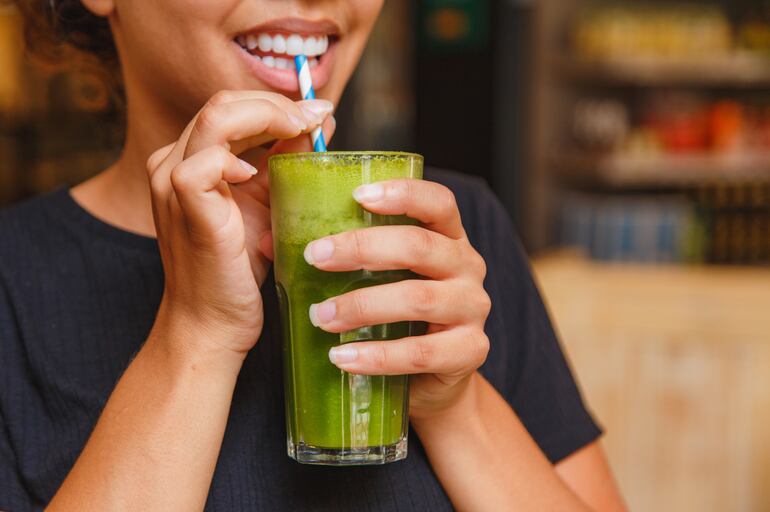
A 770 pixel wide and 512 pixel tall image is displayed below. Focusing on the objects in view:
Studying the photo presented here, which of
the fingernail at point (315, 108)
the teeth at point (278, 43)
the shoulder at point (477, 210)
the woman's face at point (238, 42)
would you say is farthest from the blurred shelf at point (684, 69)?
the fingernail at point (315, 108)

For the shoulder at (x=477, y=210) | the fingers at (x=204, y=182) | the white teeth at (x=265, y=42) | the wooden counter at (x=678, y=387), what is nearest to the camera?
the fingers at (x=204, y=182)

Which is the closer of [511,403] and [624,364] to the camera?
[511,403]

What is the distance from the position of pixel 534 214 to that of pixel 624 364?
2439 mm

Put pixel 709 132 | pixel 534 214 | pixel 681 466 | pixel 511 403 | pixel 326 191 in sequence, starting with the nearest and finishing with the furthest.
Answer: pixel 326 191 → pixel 511 403 → pixel 681 466 → pixel 709 132 → pixel 534 214

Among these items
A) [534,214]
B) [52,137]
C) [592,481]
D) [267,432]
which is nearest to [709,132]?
[534,214]

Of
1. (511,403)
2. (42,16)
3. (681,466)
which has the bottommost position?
(681,466)

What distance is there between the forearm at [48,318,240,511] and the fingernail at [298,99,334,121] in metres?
0.25

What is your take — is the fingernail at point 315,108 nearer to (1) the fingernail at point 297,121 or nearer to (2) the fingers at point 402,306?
(1) the fingernail at point 297,121

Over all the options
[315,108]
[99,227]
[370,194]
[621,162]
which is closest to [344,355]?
[370,194]

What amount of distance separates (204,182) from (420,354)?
0.80ft

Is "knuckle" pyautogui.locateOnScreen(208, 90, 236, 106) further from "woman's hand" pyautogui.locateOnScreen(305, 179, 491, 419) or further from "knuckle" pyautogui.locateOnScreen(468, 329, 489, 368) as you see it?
"knuckle" pyautogui.locateOnScreen(468, 329, 489, 368)

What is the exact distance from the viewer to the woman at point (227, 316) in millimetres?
792

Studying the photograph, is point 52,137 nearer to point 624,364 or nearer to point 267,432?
point 624,364

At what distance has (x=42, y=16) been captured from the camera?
4.39ft
